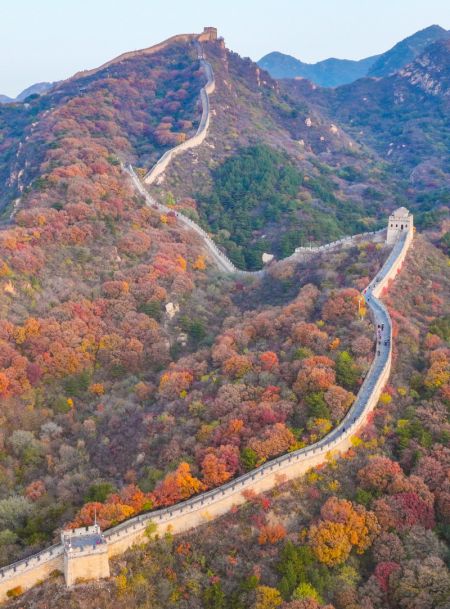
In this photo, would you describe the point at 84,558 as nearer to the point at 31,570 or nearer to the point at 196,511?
the point at 31,570

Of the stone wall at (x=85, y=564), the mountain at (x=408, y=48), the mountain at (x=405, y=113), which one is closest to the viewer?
the stone wall at (x=85, y=564)

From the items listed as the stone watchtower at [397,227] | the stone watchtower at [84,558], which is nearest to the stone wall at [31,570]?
the stone watchtower at [84,558]

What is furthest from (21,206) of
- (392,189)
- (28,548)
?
(392,189)

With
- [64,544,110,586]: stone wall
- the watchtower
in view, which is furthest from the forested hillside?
the watchtower

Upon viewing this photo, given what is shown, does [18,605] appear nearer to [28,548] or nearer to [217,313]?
[28,548]

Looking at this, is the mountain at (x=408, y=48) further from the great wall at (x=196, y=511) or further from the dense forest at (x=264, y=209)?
the great wall at (x=196, y=511)

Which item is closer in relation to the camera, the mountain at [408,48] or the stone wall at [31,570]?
the stone wall at [31,570]
